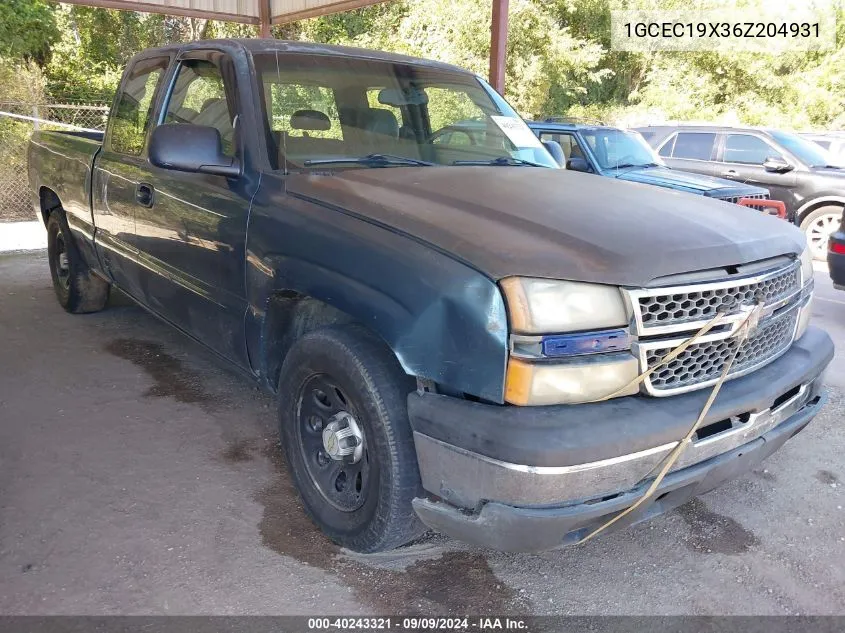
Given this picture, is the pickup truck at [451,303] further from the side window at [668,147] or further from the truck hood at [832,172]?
the side window at [668,147]

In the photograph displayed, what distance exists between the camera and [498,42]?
7.35m

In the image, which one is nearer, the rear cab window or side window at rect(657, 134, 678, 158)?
the rear cab window

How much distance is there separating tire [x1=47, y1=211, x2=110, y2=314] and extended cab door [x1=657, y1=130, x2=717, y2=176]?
8.40 meters

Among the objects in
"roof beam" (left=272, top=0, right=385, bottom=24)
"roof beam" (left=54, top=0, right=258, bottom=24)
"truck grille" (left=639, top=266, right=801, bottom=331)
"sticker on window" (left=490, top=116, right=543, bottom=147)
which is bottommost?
"truck grille" (left=639, top=266, right=801, bottom=331)

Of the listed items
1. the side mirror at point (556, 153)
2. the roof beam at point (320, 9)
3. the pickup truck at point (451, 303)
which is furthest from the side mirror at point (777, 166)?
the pickup truck at point (451, 303)

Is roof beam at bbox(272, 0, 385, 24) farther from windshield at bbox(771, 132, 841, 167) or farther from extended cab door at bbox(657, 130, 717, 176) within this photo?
windshield at bbox(771, 132, 841, 167)

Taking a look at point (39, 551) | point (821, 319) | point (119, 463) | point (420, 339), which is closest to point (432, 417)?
point (420, 339)

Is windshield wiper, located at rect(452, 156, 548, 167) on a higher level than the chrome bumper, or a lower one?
higher

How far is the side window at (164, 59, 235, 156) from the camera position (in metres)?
3.20

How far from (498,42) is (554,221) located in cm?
561

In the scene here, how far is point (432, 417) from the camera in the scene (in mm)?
2141

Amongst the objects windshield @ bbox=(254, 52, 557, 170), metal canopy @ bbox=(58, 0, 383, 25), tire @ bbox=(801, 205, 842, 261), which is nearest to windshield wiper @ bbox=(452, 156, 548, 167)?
windshield @ bbox=(254, 52, 557, 170)

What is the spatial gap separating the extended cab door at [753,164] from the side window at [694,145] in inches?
7.2

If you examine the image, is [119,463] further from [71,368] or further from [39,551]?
[71,368]
